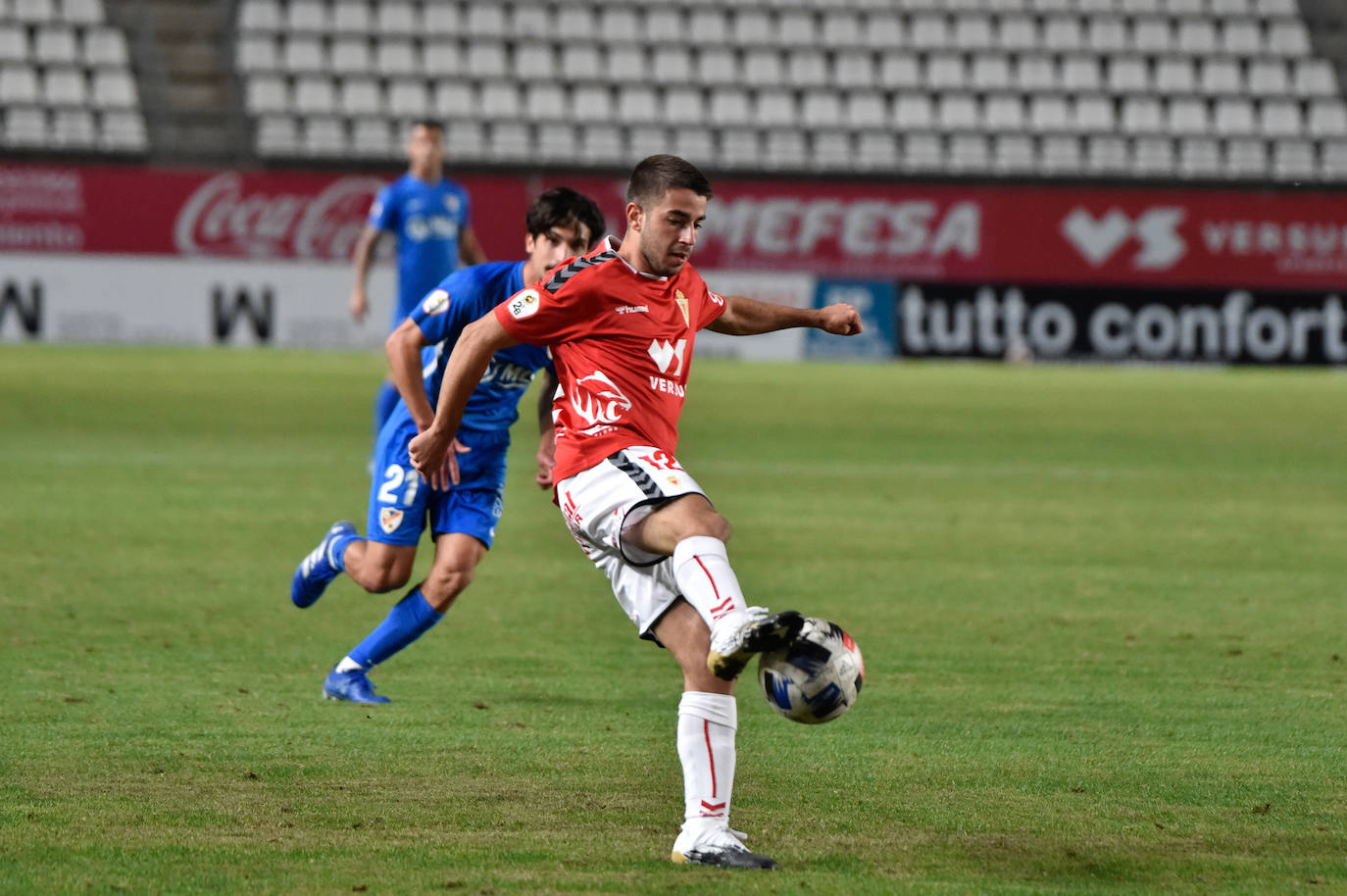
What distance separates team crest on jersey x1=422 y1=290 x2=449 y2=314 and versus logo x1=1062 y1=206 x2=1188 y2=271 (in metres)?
23.1

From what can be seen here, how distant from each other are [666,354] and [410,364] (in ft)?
4.74

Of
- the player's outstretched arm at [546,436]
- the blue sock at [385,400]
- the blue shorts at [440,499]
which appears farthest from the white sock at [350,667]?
the blue sock at [385,400]

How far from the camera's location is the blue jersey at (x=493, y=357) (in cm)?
584

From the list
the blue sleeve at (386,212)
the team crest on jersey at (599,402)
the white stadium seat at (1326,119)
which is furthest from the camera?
the white stadium seat at (1326,119)

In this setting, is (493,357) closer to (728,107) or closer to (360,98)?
(360,98)

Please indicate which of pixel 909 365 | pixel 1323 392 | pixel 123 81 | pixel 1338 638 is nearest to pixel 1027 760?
pixel 1338 638

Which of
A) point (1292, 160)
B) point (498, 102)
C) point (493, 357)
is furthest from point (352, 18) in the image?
point (493, 357)

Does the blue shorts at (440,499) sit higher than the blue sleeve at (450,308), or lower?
lower

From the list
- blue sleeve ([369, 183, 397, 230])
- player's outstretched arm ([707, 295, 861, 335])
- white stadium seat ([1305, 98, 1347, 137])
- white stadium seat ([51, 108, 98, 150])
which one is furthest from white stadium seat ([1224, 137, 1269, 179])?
player's outstretched arm ([707, 295, 861, 335])

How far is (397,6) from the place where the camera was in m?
Answer: 32.8

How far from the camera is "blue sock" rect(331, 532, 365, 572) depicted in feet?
21.5

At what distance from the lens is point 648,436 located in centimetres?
453

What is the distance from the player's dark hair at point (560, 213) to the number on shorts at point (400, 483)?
956 millimetres

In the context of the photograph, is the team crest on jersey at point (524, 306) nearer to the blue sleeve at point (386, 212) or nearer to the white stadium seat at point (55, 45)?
Result: the blue sleeve at point (386, 212)
